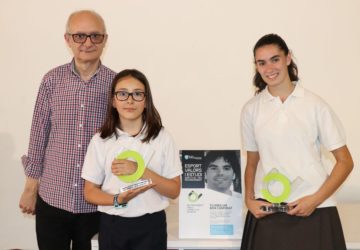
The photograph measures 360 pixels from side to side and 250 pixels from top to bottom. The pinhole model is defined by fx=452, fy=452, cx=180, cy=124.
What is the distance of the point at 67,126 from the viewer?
6.75 ft

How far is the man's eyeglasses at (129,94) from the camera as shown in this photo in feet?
6.18

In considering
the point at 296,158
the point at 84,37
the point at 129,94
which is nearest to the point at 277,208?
the point at 296,158

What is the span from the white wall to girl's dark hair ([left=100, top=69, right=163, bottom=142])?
3.23 ft

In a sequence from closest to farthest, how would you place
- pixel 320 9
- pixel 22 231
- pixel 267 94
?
1. pixel 267 94
2. pixel 320 9
3. pixel 22 231

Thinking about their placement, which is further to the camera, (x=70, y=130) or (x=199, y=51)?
(x=199, y=51)

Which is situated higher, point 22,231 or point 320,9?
point 320,9

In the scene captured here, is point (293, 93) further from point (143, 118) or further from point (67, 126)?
point (67, 126)

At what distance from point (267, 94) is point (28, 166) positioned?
1164 mm

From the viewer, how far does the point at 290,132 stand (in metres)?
1.82

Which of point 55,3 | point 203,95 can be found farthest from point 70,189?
point 55,3

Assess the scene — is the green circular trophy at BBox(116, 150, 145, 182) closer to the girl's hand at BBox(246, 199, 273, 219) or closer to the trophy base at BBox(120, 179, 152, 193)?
the trophy base at BBox(120, 179, 152, 193)

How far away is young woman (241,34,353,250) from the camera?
1818mm

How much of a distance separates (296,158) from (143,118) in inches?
26.0

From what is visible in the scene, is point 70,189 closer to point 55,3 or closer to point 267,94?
point 267,94
